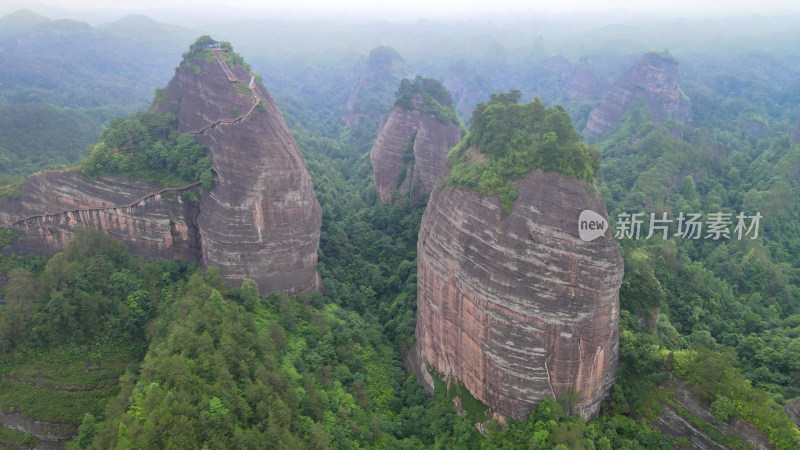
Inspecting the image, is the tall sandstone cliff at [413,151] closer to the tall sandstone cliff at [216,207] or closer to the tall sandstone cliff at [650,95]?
the tall sandstone cliff at [216,207]

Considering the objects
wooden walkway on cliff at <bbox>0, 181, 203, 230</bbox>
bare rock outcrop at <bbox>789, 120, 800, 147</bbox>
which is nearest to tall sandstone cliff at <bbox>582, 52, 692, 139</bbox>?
bare rock outcrop at <bbox>789, 120, 800, 147</bbox>

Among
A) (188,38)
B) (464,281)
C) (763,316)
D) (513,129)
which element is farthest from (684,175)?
(188,38)

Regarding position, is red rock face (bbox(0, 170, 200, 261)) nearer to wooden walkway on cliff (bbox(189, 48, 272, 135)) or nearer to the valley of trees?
the valley of trees

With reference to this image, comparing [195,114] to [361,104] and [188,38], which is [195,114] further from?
[188,38]

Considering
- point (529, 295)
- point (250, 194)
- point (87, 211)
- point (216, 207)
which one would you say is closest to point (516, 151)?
point (529, 295)
